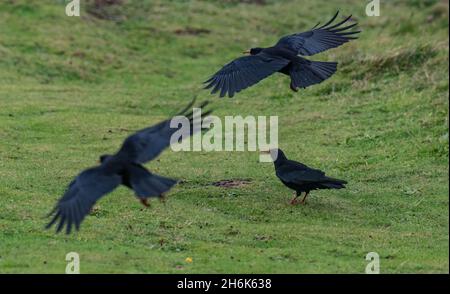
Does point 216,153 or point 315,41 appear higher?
point 315,41

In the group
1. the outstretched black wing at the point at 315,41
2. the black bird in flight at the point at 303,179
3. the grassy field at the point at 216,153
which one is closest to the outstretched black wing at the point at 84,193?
the grassy field at the point at 216,153

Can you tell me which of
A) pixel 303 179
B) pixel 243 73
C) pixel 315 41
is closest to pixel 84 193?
pixel 303 179

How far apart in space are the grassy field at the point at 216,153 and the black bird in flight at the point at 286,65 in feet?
6.37

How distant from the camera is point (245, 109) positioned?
925 inches

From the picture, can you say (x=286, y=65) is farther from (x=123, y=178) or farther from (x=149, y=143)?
(x=123, y=178)

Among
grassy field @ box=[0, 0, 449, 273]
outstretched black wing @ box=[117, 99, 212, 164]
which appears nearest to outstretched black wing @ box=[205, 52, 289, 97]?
grassy field @ box=[0, 0, 449, 273]

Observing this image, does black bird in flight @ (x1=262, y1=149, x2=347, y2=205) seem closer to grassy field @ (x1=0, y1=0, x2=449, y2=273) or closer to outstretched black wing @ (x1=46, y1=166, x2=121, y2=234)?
grassy field @ (x1=0, y1=0, x2=449, y2=273)

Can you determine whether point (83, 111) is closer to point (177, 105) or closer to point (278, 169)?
point (177, 105)

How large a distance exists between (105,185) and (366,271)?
339cm

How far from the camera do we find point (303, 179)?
1350 cm

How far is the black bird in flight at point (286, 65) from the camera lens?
14.0 m

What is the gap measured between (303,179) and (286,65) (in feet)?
7.67

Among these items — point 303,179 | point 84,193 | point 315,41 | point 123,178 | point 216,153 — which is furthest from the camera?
point 216,153

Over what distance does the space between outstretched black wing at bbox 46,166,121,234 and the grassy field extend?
2.20ft
